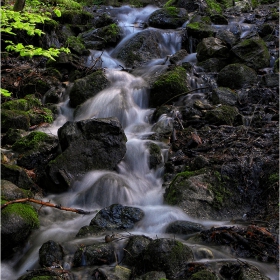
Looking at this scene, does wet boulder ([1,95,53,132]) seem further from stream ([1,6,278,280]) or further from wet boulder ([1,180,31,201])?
wet boulder ([1,180,31,201])

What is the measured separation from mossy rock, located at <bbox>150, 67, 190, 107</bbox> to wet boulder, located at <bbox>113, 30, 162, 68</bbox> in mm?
3052

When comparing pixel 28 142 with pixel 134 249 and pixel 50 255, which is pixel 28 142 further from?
pixel 134 249

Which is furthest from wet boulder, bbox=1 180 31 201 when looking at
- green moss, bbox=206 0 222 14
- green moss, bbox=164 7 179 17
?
green moss, bbox=206 0 222 14

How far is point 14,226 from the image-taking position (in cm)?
421

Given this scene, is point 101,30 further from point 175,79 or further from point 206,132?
point 206,132

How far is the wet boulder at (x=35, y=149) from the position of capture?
6102 millimetres

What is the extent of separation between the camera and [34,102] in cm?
860

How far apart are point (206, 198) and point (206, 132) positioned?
84.8 inches

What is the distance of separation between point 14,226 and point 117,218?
Result: 1.37 metres

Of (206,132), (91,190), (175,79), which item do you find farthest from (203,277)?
(175,79)

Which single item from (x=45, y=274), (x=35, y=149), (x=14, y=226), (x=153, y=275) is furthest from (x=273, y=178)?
(x=35, y=149)

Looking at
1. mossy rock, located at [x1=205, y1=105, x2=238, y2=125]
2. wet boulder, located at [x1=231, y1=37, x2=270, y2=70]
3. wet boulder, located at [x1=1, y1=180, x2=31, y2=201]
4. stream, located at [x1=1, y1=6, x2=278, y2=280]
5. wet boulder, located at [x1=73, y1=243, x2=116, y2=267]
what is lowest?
stream, located at [x1=1, y1=6, x2=278, y2=280]

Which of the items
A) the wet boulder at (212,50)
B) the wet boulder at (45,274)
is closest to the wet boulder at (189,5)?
the wet boulder at (212,50)

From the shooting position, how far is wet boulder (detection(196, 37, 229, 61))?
10.7 m
